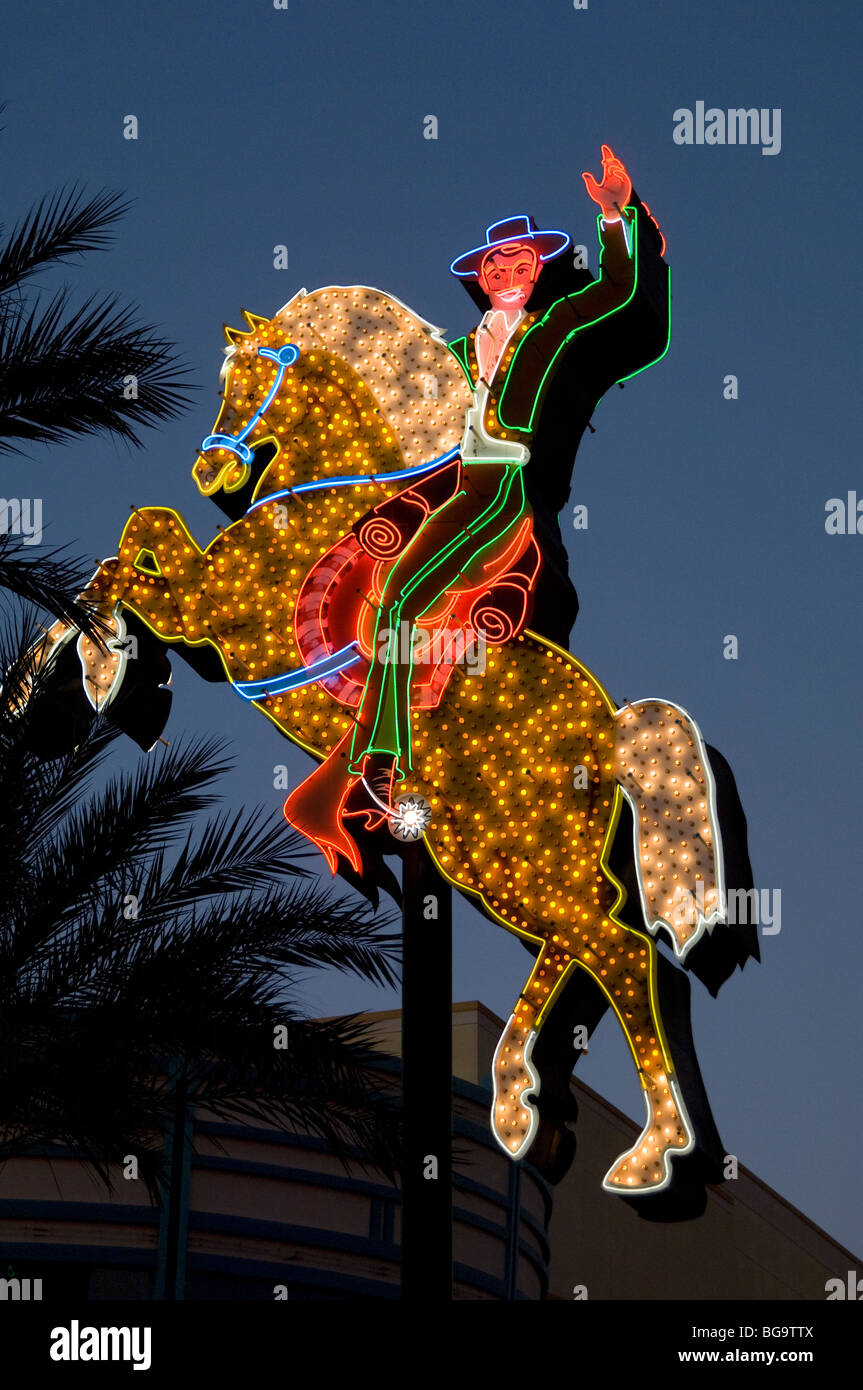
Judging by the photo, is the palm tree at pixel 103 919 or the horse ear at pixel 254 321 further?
the horse ear at pixel 254 321

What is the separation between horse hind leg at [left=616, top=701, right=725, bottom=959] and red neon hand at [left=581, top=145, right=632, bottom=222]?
3.86 metres

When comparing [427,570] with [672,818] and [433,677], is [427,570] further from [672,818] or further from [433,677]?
[672,818]

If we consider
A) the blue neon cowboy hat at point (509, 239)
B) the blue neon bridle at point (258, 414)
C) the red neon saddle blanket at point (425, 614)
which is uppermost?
the blue neon cowboy hat at point (509, 239)

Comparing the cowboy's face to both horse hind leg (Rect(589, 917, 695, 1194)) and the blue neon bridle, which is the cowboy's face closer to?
the blue neon bridle

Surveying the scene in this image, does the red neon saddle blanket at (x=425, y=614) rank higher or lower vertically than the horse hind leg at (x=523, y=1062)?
higher

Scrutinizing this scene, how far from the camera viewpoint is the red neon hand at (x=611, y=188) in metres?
13.8

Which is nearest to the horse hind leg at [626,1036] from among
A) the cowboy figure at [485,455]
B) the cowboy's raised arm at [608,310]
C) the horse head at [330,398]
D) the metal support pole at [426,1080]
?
the metal support pole at [426,1080]

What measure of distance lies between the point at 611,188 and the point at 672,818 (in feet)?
16.1

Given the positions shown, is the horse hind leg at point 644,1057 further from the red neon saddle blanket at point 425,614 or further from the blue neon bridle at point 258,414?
the blue neon bridle at point 258,414

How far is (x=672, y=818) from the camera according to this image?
12.0 m

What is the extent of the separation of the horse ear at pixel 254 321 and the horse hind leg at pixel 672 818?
193 inches

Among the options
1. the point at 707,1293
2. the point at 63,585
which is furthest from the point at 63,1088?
the point at 707,1293

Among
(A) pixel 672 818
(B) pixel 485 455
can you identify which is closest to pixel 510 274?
(B) pixel 485 455
